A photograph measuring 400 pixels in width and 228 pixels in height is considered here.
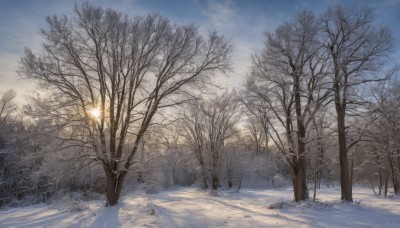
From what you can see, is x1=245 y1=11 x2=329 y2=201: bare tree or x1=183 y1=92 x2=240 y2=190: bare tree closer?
x1=245 y1=11 x2=329 y2=201: bare tree

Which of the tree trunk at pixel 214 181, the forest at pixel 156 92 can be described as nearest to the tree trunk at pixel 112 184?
the forest at pixel 156 92

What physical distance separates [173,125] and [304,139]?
7.15m

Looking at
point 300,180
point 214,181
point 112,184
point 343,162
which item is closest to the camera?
point 112,184

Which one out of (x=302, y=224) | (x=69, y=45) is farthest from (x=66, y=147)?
(x=302, y=224)

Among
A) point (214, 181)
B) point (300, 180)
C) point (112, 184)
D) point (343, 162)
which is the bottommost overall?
point (112, 184)

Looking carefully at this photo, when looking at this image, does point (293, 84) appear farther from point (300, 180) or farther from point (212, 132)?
point (212, 132)

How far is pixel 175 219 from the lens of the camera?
41.9 ft

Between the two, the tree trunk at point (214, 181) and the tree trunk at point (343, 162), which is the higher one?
the tree trunk at point (343, 162)

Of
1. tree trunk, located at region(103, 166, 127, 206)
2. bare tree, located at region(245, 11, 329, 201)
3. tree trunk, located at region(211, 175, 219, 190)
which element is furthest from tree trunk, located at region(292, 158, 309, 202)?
tree trunk, located at region(211, 175, 219, 190)

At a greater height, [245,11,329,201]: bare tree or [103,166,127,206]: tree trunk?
[245,11,329,201]: bare tree

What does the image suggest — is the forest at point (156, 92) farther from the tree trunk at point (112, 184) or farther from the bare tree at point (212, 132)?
the bare tree at point (212, 132)

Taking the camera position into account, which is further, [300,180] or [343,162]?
[343,162]

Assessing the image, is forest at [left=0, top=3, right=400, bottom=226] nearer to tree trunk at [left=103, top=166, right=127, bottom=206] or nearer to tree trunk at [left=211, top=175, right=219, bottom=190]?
tree trunk at [left=103, top=166, right=127, bottom=206]

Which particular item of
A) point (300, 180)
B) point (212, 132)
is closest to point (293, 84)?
point (300, 180)
